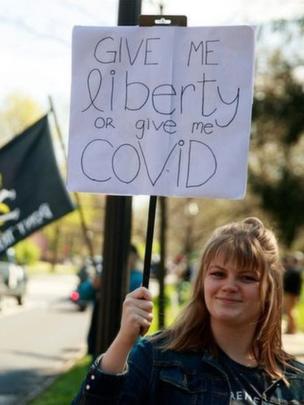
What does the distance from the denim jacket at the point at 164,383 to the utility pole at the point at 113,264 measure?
2.71 m

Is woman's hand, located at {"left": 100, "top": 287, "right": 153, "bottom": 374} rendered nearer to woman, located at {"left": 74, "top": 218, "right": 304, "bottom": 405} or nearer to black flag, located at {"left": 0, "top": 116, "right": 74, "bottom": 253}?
woman, located at {"left": 74, "top": 218, "right": 304, "bottom": 405}

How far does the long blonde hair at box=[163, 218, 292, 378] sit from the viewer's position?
8.14ft

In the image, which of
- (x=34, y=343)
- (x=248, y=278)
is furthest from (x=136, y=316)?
(x=34, y=343)

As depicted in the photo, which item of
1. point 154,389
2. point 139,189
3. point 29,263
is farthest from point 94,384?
point 29,263

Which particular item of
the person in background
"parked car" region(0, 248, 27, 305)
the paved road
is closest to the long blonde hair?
the paved road

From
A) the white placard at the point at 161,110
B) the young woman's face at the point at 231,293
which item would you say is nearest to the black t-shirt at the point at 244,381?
the young woman's face at the point at 231,293

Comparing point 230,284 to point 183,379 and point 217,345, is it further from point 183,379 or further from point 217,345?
point 183,379

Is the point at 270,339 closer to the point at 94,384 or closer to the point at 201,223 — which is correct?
the point at 94,384

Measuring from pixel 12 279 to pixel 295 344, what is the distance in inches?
379

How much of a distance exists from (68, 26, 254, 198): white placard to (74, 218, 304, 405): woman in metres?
0.26

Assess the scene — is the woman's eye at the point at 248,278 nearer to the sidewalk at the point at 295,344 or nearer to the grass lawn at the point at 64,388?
the grass lawn at the point at 64,388

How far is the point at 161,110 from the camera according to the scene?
2.77 meters

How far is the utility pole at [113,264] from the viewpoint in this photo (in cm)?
514

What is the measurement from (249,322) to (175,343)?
0.23 meters
